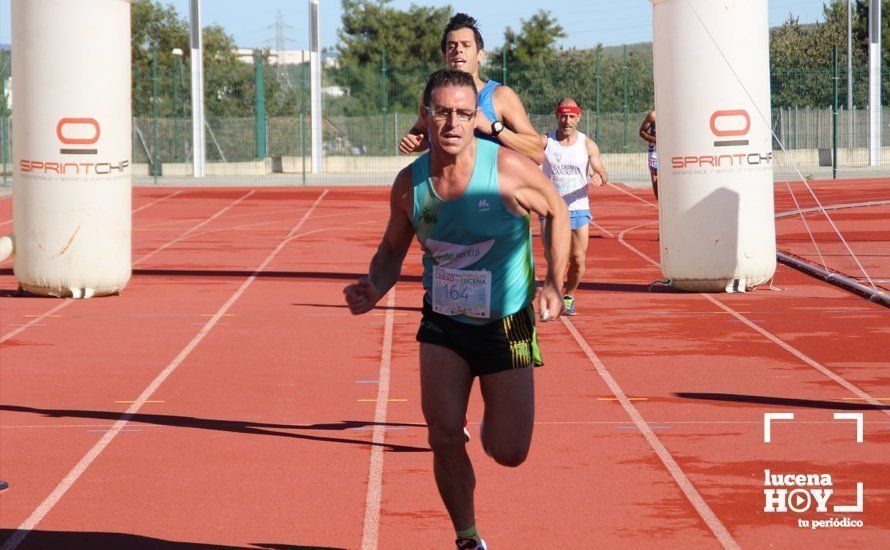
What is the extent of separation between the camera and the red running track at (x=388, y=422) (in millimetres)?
5895

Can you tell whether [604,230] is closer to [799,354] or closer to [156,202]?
[156,202]

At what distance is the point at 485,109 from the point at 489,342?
92.3 inches

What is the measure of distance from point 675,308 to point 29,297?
6502 mm

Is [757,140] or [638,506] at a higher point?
[757,140]

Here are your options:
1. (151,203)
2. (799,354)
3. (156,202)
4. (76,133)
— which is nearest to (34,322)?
(76,133)

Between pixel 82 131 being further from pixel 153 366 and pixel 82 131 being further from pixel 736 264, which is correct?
pixel 736 264

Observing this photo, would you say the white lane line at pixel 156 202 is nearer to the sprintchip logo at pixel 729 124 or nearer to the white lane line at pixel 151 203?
the white lane line at pixel 151 203

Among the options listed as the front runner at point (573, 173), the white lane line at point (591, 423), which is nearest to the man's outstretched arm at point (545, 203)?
the white lane line at point (591, 423)

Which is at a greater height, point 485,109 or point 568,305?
point 485,109

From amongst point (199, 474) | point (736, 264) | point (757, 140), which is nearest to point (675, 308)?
point (736, 264)

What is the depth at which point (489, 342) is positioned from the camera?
5113mm

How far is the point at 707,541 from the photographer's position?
5.57 metres

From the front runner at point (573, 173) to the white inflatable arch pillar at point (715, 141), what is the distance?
3.32ft

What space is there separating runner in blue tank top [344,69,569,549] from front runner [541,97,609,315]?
21.4ft
